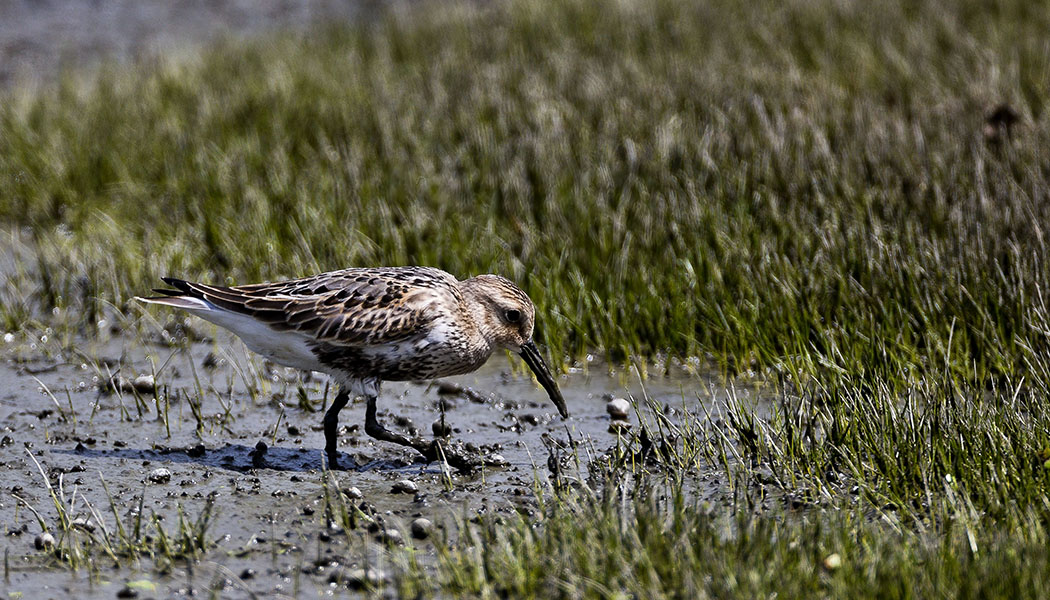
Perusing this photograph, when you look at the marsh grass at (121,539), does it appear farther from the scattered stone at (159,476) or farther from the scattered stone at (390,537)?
the scattered stone at (390,537)

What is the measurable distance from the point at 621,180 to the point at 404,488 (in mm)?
3889

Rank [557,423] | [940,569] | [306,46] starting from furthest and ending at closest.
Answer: [306,46], [557,423], [940,569]

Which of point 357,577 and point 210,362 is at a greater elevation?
point 357,577

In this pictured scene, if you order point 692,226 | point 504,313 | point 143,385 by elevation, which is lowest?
point 143,385

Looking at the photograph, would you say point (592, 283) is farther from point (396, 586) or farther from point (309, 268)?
point (396, 586)

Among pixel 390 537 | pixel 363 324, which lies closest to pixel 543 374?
pixel 363 324

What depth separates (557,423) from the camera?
6.22 meters

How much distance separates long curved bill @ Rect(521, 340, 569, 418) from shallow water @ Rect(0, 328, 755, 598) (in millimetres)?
150

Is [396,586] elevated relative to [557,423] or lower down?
elevated

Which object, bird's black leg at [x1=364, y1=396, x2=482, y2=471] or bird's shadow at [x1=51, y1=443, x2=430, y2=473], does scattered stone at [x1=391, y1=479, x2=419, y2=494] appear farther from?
bird's shadow at [x1=51, y1=443, x2=430, y2=473]

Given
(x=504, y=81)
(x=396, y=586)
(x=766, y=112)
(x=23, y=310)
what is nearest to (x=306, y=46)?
(x=504, y=81)

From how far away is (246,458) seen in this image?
18.7 ft

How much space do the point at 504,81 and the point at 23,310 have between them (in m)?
5.18

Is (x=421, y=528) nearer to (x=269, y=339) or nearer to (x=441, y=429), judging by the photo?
(x=441, y=429)
